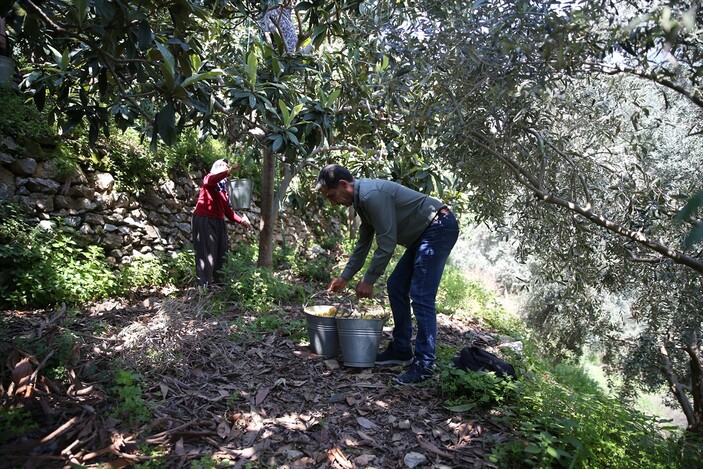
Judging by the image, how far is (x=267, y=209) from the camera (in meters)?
6.32

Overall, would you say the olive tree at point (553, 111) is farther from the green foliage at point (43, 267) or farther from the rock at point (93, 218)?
the rock at point (93, 218)

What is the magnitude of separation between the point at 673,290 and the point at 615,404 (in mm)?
3153

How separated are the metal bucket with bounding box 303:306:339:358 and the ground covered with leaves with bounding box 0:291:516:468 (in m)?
0.07

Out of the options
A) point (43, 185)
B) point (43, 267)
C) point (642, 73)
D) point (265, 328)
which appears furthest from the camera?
point (43, 185)

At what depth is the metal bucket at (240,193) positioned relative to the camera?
5.96m

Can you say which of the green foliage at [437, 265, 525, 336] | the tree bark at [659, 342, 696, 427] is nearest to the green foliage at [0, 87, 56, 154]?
the green foliage at [437, 265, 525, 336]

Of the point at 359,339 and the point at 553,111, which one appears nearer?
the point at 359,339

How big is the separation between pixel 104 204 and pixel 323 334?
161 inches

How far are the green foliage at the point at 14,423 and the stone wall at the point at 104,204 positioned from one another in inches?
148

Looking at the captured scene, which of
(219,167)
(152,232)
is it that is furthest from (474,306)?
(152,232)

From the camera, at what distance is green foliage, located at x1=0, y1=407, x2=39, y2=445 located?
210 centimetres

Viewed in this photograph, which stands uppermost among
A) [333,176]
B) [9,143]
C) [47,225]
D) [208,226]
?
[9,143]

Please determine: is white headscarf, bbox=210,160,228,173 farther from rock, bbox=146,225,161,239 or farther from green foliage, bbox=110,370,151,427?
green foliage, bbox=110,370,151,427

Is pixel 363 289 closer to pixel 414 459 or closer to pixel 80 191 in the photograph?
pixel 414 459
